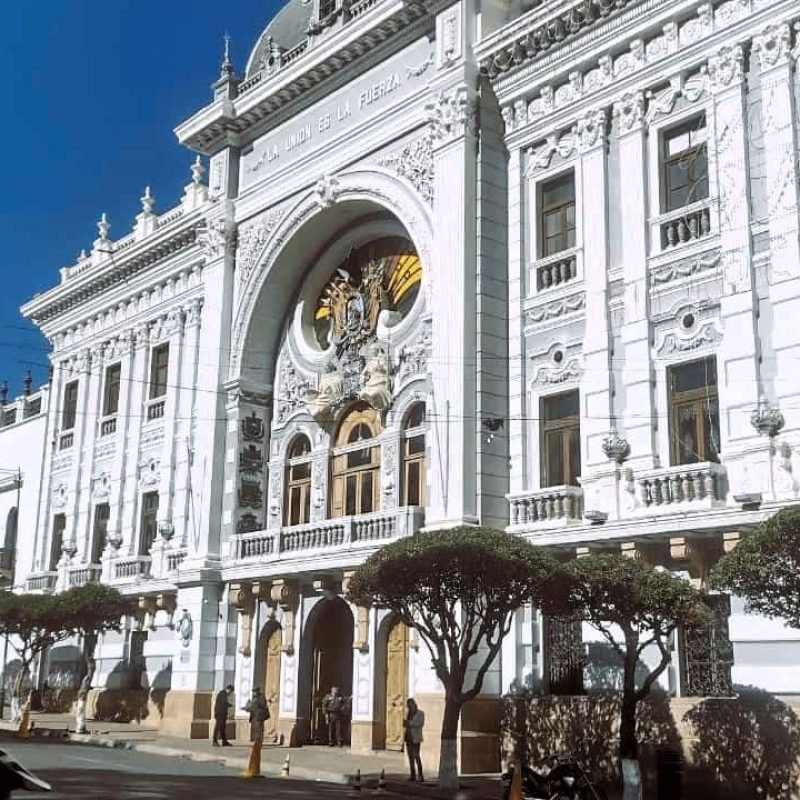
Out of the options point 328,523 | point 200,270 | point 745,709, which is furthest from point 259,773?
point 200,270

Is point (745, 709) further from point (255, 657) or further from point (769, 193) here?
point (255, 657)

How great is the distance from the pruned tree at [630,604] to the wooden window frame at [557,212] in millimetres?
8447

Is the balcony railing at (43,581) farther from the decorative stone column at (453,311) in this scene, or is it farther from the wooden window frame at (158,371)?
the decorative stone column at (453,311)

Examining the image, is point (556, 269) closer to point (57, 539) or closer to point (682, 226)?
point (682, 226)

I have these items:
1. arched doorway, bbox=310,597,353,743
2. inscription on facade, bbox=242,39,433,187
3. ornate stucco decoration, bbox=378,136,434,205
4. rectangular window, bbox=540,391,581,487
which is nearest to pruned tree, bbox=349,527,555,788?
rectangular window, bbox=540,391,581,487

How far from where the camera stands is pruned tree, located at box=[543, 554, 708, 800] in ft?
53.4

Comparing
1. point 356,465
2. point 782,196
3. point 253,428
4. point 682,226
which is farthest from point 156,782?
point 782,196

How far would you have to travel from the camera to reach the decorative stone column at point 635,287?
68.3 ft

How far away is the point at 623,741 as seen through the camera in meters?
16.3

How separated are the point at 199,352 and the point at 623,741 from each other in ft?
65.8

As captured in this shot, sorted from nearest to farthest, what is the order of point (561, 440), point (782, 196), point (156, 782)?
point (156, 782) < point (782, 196) < point (561, 440)

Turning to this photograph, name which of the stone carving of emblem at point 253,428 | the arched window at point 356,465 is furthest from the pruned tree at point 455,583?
the stone carving of emblem at point 253,428

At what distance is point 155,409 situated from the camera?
35.4 metres

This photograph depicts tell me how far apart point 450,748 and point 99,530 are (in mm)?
21230
